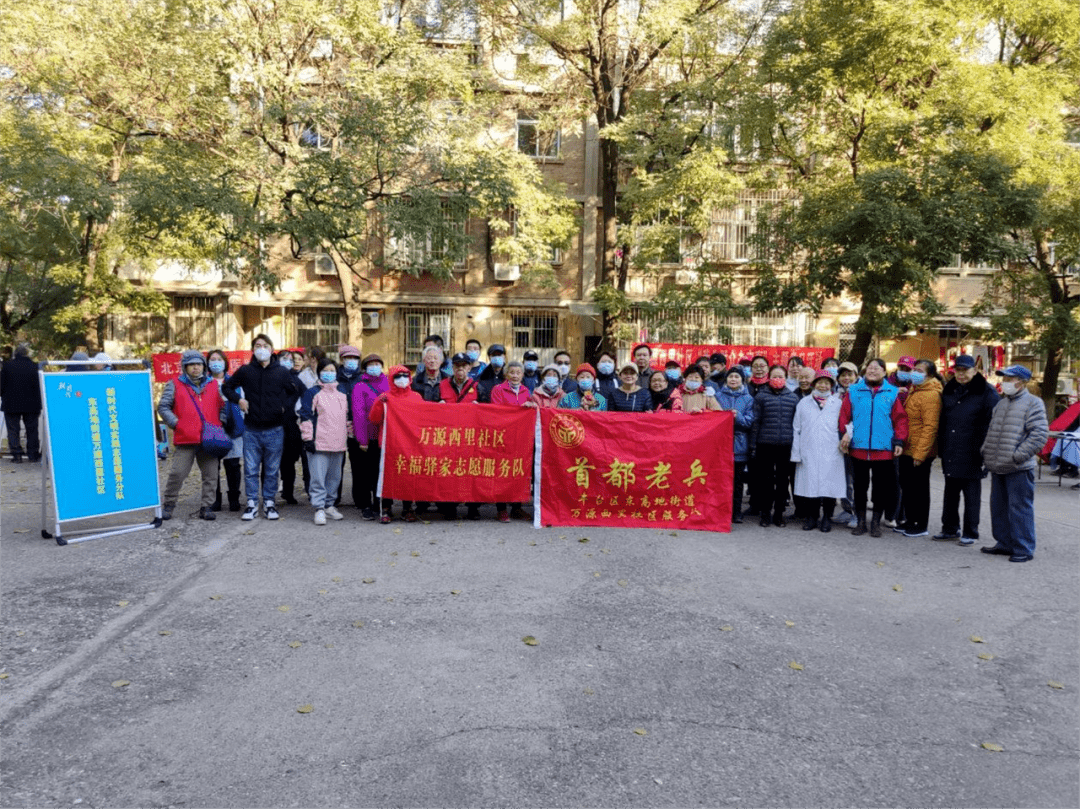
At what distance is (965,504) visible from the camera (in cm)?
895

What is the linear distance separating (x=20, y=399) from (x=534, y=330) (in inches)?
641

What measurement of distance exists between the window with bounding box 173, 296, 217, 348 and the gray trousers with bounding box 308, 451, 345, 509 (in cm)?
1946

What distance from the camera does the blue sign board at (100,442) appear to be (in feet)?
26.3

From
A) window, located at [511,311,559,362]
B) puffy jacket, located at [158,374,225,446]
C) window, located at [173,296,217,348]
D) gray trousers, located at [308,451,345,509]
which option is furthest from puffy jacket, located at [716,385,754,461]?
window, located at [173,296,217,348]

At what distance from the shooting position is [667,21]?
19.1m

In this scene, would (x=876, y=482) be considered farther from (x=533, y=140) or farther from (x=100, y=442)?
(x=533, y=140)

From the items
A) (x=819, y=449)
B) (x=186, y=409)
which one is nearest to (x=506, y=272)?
(x=186, y=409)

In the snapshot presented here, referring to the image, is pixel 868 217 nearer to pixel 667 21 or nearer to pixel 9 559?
pixel 667 21

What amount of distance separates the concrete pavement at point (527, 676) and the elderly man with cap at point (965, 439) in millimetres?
884

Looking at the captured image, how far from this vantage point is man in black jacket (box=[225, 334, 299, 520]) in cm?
924

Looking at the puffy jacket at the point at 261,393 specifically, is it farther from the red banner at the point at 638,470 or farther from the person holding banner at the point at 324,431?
the red banner at the point at 638,470

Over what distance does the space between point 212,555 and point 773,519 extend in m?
6.26

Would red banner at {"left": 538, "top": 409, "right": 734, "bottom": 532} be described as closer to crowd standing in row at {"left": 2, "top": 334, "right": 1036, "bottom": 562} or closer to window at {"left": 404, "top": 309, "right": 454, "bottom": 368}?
crowd standing in row at {"left": 2, "top": 334, "right": 1036, "bottom": 562}

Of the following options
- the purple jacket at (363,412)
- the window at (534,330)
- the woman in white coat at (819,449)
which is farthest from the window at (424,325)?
the woman in white coat at (819,449)
